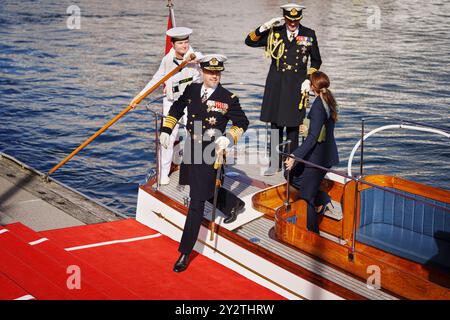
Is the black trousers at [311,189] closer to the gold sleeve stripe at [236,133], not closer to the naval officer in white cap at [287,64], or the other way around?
the gold sleeve stripe at [236,133]

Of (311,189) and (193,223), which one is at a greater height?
(311,189)

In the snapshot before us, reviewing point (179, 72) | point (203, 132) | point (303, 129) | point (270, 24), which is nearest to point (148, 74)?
point (179, 72)

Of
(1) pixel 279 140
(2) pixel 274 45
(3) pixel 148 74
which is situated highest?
(2) pixel 274 45

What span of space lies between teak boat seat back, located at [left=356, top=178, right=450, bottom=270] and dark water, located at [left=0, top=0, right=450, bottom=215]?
259 inches

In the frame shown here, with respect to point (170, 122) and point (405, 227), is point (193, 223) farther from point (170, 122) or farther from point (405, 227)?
point (405, 227)

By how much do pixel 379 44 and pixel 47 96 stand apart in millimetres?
15617

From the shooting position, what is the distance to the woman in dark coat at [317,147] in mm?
6934

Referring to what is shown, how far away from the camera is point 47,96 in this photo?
2273 centimetres

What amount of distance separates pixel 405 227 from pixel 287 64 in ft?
8.24

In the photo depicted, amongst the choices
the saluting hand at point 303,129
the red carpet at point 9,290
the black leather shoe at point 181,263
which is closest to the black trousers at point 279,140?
the saluting hand at point 303,129

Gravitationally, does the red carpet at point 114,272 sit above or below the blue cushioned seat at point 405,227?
below

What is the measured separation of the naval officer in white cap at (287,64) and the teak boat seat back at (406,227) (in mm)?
1662

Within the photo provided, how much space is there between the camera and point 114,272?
744cm
